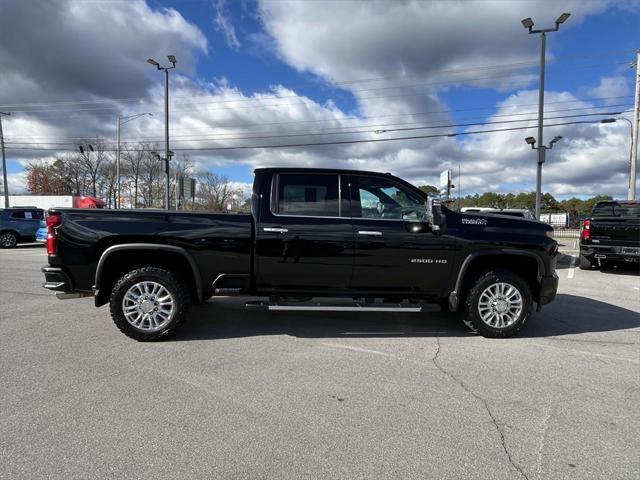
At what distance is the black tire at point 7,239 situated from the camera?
58.7 feet

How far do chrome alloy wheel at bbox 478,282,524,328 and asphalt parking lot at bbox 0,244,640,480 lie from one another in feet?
0.99

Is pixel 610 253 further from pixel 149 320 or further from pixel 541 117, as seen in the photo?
pixel 149 320

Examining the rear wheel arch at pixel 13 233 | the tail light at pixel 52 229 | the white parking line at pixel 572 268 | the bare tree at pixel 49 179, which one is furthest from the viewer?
the bare tree at pixel 49 179

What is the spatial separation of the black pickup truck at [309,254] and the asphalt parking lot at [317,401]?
475 mm

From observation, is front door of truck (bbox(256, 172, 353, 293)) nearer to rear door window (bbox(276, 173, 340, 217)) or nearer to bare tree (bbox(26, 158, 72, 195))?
rear door window (bbox(276, 173, 340, 217))

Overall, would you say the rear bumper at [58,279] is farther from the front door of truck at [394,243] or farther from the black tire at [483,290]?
the black tire at [483,290]

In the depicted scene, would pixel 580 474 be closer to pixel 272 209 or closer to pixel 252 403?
pixel 252 403

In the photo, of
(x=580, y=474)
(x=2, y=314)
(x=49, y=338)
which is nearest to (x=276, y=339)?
(x=49, y=338)

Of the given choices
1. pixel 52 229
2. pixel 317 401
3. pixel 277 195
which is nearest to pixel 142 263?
pixel 52 229

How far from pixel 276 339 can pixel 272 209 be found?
1.57 meters

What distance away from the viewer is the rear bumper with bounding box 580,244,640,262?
10336mm

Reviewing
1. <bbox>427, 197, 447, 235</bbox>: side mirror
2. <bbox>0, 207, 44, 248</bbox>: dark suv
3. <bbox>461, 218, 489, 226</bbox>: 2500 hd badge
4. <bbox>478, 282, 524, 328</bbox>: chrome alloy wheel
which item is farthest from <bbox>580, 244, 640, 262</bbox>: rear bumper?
<bbox>0, 207, 44, 248</bbox>: dark suv

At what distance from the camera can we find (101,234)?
15.6 feet

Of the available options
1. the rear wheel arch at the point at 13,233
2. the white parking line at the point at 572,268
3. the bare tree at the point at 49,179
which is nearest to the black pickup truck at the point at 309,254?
the white parking line at the point at 572,268
